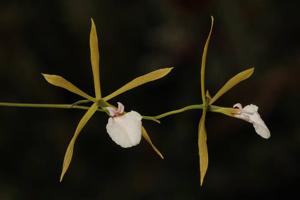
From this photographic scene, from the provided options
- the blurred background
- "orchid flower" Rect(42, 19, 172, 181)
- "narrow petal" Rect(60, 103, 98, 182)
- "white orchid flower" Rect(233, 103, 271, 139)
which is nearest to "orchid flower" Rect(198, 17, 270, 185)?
"white orchid flower" Rect(233, 103, 271, 139)

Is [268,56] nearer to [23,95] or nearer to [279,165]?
[279,165]

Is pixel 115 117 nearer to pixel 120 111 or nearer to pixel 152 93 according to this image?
pixel 120 111

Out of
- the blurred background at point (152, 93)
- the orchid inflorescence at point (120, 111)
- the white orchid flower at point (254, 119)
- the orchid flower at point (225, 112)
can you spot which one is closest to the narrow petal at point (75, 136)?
the orchid inflorescence at point (120, 111)

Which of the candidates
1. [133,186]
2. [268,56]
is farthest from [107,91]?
[268,56]

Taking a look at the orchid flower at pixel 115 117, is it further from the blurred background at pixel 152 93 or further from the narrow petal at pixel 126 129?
the blurred background at pixel 152 93

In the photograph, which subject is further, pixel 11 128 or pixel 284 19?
pixel 284 19

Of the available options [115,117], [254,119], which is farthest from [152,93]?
[115,117]

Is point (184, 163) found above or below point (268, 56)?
below
